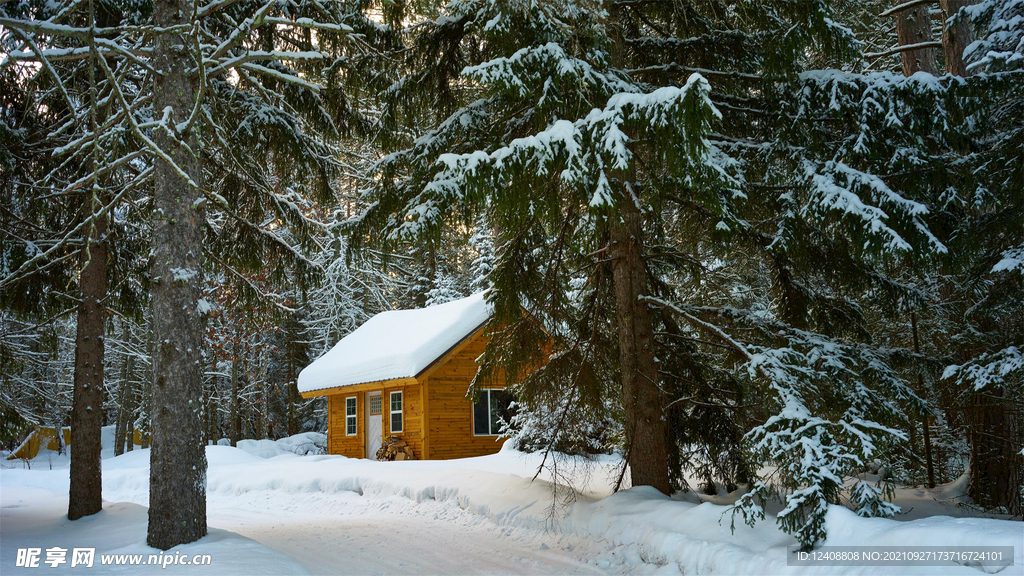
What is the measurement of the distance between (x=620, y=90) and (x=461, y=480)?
25.2 feet

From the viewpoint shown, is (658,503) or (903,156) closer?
(903,156)

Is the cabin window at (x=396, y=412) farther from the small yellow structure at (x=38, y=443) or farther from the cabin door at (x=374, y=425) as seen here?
the small yellow structure at (x=38, y=443)

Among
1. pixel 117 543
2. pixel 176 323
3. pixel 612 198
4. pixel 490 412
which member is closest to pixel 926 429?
pixel 612 198

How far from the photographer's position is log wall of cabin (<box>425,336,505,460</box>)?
19.5 meters

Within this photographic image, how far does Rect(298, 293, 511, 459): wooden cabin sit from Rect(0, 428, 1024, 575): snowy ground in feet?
12.8

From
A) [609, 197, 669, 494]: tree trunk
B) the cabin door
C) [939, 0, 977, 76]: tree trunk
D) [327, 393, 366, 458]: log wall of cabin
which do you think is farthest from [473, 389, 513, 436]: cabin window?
[939, 0, 977, 76]: tree trunk

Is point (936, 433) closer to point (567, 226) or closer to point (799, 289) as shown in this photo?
point (799, 289)

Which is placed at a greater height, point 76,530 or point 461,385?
point 461,385

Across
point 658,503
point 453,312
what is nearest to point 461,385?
point 453,312

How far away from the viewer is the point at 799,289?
8.23 m

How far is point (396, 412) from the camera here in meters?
20.9

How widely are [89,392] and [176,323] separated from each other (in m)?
4.25

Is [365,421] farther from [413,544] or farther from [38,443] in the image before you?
[38,443]

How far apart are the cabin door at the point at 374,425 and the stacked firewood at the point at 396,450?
1.79 meters
